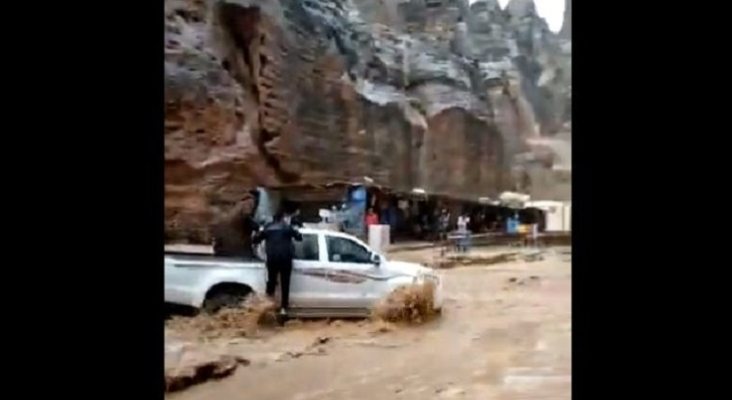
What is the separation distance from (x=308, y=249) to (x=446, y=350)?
0.50 metres

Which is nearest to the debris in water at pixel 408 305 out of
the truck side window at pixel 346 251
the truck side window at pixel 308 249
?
the truck side window at pixel 346 251

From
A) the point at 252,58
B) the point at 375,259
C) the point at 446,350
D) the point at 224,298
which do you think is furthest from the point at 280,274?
the point at 252,58

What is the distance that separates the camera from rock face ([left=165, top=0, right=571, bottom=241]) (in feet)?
8.87

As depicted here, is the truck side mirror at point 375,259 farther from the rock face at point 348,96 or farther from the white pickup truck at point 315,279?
the rock face at point 348,96

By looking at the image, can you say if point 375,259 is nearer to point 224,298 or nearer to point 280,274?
point 280,274

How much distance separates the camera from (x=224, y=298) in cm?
272

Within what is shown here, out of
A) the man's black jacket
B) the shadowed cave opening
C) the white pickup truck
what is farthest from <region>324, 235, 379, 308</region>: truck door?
the shadowed cave opening

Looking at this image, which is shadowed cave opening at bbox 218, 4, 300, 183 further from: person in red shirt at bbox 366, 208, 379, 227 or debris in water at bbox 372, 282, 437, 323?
debris in water at bbox 372, 282, 437, 323
